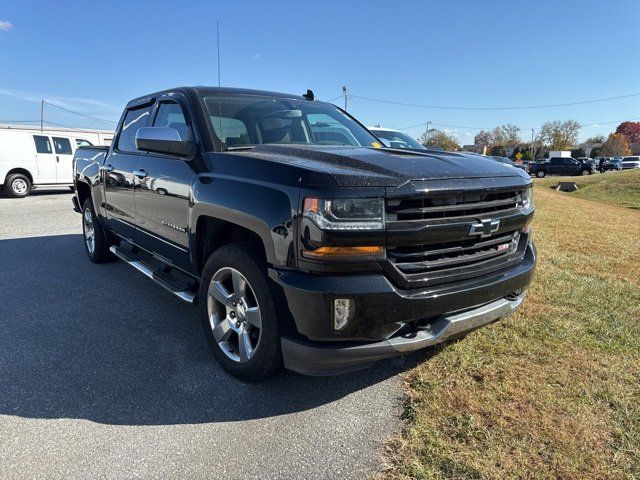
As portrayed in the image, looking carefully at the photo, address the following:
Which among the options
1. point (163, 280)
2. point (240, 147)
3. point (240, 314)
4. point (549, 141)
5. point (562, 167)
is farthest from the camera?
point (549, 141)

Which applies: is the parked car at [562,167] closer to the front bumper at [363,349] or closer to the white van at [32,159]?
the white van at [32,159]

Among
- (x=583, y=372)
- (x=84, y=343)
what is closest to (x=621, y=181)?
(x=583, y=372)

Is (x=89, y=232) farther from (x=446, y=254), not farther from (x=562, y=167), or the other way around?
(x=562, y=167)

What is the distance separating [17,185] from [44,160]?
1.10 m

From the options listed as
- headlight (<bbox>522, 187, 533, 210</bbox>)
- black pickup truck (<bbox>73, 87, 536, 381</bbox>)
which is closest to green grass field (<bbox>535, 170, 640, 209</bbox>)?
headlight (<bbox>522, 187, 533, 210</bbox>)

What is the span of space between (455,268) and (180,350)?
6.97ft

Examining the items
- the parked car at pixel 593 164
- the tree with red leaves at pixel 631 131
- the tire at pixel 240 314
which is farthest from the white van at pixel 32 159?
the tree with red leaves at pixel 631 131

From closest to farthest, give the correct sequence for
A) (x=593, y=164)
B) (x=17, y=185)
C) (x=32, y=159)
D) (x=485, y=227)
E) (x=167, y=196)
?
(x=485, y=227), (x=167, y=196), (x=17, y=185), (x=32, y=159), (x=593, y=164)

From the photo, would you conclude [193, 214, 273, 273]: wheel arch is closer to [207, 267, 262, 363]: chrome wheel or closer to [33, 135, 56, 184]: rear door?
[207, 267, 262, 363]: chrome wheel

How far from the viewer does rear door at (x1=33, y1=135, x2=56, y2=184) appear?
14.1 m

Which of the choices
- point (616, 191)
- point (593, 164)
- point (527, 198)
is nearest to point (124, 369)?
point (527, 198)

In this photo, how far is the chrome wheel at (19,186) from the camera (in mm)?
13726

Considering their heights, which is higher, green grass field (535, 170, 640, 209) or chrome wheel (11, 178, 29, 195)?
chrome wheel (11, 178, 29, 195)

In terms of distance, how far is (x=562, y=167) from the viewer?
137 ft
